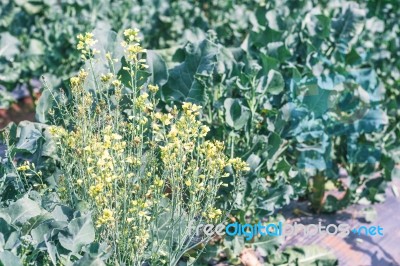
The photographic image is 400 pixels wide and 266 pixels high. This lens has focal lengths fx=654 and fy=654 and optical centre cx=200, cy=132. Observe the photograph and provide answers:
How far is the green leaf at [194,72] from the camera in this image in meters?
3.36

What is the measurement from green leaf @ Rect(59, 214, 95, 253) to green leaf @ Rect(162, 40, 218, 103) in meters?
1.14

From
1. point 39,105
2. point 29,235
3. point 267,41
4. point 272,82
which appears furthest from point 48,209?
point 267,41

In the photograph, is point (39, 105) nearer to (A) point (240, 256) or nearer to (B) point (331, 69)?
(A) point (240, 256)

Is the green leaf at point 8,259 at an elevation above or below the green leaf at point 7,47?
above

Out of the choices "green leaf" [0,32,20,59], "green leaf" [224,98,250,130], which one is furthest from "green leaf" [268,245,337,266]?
"green leaf" [0,32,20,59]

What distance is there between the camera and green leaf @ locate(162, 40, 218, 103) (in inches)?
132

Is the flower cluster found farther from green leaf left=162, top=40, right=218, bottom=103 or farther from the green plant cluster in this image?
green leaf left=162, top=40, right=218, bottom=103

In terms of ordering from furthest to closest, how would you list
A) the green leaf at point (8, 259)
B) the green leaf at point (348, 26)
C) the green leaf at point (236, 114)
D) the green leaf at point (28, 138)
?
the green leaf at point (348, 26), the green leaf at point (236, 114), the green leaf at point (28, 138), the green leaf at point (8, 259)

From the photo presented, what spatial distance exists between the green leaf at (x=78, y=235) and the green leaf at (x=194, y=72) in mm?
1143

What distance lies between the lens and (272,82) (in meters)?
3.49

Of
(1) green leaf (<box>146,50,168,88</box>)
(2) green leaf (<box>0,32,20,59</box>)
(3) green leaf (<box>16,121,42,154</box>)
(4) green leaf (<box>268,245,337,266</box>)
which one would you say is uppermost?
(1) green leaf (<box>146,50,168,88</box>)

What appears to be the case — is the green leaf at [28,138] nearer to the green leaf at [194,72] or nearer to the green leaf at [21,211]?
the green leaf at [21,211]

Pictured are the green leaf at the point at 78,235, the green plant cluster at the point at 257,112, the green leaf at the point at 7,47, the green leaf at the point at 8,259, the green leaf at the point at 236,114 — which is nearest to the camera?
the green leaf at the point at 8,259

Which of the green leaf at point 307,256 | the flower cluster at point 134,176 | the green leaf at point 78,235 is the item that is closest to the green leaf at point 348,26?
the green leaf at point 307,256
